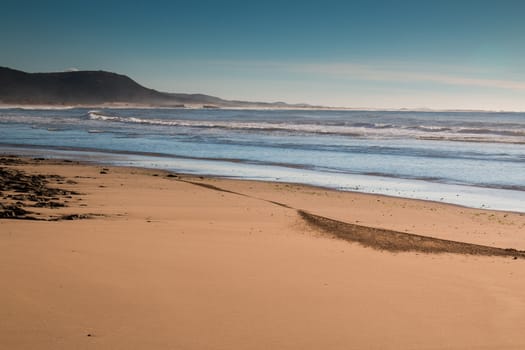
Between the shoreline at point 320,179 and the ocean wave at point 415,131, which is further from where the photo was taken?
the ocean wave at point 415,131

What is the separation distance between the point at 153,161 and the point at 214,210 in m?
12.1

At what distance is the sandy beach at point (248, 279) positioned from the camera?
12.4 feet

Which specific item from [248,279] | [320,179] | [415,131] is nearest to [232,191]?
[320,179]

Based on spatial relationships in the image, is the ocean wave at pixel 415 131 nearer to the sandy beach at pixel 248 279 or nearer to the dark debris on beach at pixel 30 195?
the dark debris on beach at pixel 30 195

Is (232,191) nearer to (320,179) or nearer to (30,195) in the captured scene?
(320,179)

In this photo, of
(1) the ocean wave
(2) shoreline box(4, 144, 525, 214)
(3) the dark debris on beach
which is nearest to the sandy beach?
(3) the dark debris on beach

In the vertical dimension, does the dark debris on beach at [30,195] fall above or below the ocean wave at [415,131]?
below

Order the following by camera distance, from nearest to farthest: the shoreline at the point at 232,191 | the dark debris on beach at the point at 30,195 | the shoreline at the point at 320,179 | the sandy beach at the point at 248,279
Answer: the sandy beach at the point at 248,279
the dark debris on beach at the point at 30,195
the shoreline at the point at 232,191
the shoreline at the point at 320,179

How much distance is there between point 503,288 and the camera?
5.19 meters

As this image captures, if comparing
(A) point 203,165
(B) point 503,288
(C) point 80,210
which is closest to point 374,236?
(B) point 503,288

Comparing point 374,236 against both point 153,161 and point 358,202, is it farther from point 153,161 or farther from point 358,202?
point 153,161

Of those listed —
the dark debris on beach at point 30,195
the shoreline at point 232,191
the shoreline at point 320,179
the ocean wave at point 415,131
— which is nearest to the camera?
the dark debris on beach at point 30,195

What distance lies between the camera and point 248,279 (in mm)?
5023

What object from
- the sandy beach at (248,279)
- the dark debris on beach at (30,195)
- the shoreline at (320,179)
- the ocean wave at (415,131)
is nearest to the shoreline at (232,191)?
the dark debris on beach at (30,195)
